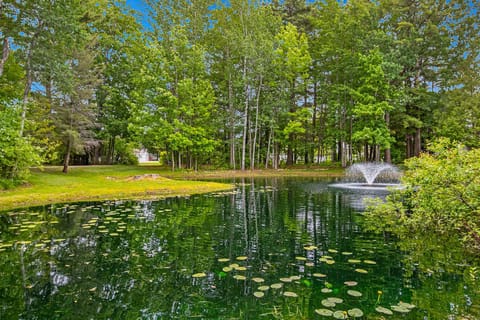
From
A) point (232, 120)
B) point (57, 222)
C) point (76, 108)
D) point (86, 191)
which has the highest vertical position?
point (232, 120)

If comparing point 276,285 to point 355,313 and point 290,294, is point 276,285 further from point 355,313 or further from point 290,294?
point 355,313

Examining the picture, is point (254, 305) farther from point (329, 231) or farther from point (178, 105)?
point (178, 105)

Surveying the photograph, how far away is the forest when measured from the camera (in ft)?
72.9

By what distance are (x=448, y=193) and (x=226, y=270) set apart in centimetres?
483

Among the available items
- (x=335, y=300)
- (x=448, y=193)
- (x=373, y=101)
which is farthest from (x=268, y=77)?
(x=335, y=300)

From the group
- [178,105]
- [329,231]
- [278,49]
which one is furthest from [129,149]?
[329,231]

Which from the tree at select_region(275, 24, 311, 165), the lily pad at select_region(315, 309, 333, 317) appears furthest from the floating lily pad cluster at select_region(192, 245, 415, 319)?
the tree at select_region(275, 24, 311, 165)

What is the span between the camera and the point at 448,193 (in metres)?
6.13

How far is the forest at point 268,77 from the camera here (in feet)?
72.9

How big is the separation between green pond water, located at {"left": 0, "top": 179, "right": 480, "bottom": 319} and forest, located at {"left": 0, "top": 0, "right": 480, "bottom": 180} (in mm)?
15410

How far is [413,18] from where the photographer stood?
26.1 m

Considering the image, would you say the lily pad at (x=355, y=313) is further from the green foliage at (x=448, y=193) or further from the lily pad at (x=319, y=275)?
the green foliage at (x=448, y=193)

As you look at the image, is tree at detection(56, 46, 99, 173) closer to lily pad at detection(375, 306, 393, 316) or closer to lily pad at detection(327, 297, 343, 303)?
lily pad at detection(327, 297, 343, 303)

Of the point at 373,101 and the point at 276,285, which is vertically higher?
the point at 373,101
